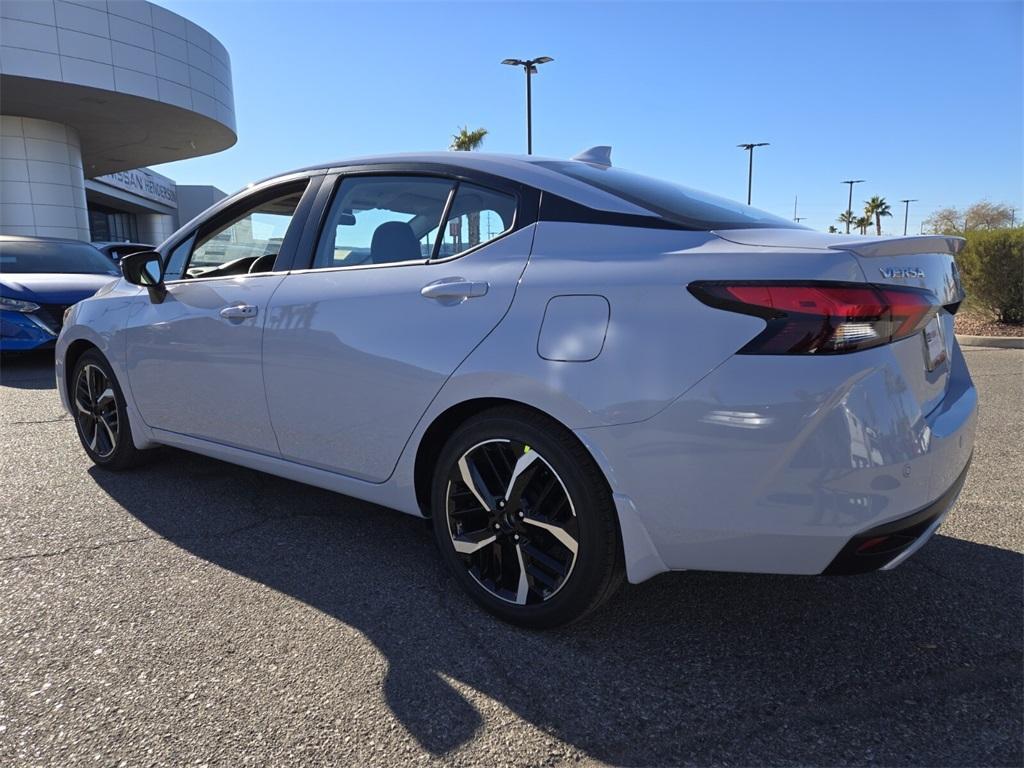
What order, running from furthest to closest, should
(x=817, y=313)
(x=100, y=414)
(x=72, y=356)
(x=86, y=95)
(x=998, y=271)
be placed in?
(x=86, y=95) < (x=998, y=271) < (x=72, y=356) < (x=100, y=414) < (x=817, y=313)

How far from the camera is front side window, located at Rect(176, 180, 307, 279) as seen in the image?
10.7 ft

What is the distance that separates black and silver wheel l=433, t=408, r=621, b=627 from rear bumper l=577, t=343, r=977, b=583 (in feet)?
0.44

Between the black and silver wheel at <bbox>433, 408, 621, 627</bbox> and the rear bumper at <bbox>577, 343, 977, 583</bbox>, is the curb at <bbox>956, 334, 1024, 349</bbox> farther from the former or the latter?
the black and silver wheel at <bbox>433, 408, 621, 627</bbox>

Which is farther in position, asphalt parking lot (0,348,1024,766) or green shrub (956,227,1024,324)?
green shrub (956,227,1024,324)

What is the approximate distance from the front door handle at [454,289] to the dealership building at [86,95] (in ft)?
80.3

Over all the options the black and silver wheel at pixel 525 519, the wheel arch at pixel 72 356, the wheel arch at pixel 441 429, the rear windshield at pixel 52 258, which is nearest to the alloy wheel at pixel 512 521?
the black and silver wheel at pixel 525 519

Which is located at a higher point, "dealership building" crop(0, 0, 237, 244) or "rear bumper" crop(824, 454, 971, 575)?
"dealership building" crop(0, 0, 237, 244)

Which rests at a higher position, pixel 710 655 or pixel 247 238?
pixel 247 238

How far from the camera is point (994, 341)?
9453 millimetres

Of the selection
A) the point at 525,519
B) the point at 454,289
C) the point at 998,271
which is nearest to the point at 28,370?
the point at 454,289

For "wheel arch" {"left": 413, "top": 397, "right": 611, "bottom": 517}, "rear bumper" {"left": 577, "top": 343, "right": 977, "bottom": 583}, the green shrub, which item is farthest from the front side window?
the green shrub

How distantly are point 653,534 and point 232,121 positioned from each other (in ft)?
100

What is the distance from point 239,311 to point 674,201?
186cm

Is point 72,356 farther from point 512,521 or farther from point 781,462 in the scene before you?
point 781,462
